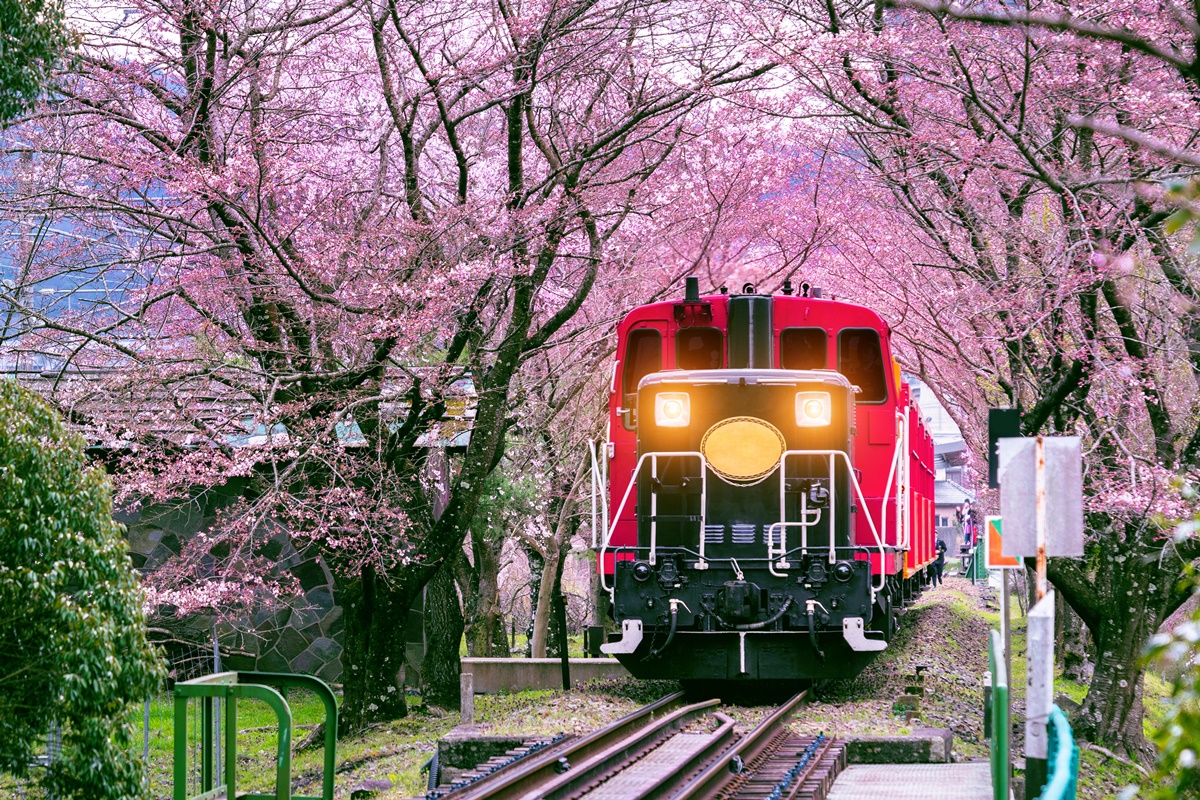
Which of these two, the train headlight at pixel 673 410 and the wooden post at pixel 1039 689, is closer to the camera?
the wooden post at pixel 1039 689

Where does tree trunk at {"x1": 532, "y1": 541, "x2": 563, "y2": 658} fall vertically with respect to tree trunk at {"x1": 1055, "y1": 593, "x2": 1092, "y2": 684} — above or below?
above

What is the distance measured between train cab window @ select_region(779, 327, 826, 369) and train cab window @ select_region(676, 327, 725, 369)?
58 cm

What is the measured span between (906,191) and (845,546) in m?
4.51

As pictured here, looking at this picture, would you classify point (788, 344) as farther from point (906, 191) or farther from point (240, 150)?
point (240, 150)

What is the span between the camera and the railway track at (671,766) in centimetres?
715

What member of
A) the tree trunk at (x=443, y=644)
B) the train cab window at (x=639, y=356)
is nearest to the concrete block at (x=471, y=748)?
the train cab window at (x=639, y=356)

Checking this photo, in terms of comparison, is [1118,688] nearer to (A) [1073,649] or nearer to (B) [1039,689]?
(B) [1039,689]

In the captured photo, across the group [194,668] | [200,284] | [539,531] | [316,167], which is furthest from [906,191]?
[194,668]

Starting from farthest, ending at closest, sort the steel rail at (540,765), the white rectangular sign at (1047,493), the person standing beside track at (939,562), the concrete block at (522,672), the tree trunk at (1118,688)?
the person standing beside track at (939,562), the concrete block at (522,672), the tree trunk at (1118,688), the steel rail at (540,765), the white rectangular sign at (1047,493)

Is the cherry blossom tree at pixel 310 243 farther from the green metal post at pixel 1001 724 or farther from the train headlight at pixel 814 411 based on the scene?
the green metal post at pixel 1001 724

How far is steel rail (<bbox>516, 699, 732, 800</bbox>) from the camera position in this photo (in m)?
7.08

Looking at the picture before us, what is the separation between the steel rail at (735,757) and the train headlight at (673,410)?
2576 millimetres

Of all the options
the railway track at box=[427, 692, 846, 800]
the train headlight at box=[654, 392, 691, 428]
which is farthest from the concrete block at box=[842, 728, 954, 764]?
the train headlight at box=[654, 392, 691, 428]

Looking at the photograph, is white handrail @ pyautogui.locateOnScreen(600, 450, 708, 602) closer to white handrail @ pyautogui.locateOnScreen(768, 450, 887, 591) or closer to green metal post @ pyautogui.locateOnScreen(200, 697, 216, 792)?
white handrail @ pyautogui.locateOnScreen(768, 450, 887, 591)
